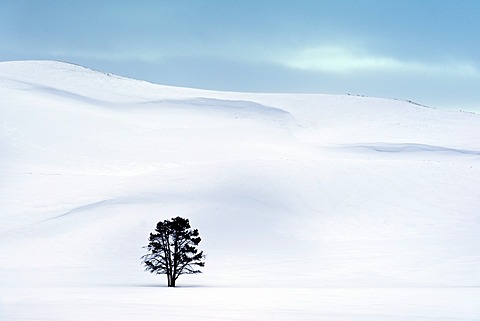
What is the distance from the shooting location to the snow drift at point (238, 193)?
32281 millimetres

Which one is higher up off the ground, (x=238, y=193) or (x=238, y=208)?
(x=238, y=193)

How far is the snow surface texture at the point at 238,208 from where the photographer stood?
65.4ft

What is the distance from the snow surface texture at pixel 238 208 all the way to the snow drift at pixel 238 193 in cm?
14

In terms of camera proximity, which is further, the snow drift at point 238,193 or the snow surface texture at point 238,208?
the snow drift at point 238,193

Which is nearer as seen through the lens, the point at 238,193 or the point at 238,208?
the point at 238,208

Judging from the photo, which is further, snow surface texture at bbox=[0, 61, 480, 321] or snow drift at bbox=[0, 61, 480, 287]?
snow drift at bbox=[0, 61, 480, 287]

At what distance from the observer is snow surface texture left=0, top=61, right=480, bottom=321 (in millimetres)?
19938

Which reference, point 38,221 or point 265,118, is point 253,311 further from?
point 265,118

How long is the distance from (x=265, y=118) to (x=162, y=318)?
6436 cm

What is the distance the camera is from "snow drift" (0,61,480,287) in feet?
106

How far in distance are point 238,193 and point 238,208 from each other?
219 cm

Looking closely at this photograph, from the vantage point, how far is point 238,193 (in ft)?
140

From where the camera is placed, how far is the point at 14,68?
3588 inches

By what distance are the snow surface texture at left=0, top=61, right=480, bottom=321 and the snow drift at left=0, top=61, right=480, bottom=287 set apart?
14 cm
